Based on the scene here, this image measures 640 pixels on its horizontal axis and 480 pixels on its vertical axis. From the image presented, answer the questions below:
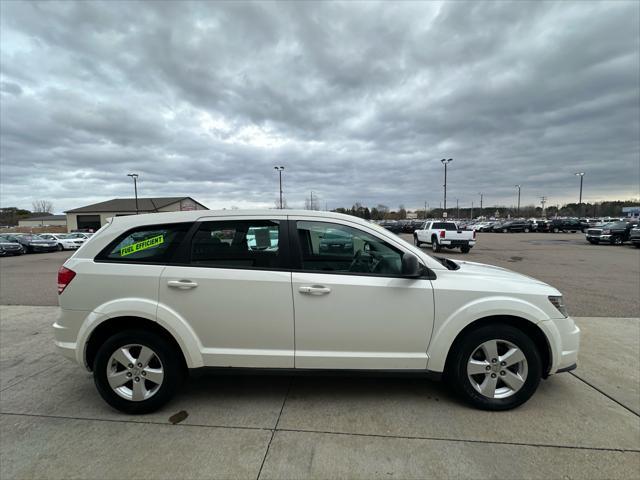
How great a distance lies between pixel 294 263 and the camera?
2.85 metres

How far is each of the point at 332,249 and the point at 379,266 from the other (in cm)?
54

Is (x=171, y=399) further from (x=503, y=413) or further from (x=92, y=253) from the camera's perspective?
(x=503, y=413)

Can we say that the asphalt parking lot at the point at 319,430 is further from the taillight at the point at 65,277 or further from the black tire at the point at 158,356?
the taillight at the point at 65,277

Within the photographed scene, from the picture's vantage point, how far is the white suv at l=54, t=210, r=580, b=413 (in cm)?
277

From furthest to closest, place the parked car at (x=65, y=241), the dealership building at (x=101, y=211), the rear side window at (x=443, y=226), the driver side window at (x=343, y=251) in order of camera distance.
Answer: the dealership building at (x=101, y=211)
the parked car at (x=65, y=241)
the rear side window at (x=443, y=226)
the driver side window at (x=343, y=251)

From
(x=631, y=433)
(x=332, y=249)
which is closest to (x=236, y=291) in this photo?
(x=332, y=249)

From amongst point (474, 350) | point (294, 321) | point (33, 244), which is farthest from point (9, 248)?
point (474, 350)

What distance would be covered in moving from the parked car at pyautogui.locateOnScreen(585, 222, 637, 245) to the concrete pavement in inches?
1030

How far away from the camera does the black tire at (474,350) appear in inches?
110

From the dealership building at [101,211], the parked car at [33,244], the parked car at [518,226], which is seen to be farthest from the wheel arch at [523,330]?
the dealership building at [101,211]

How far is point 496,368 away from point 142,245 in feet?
10.9

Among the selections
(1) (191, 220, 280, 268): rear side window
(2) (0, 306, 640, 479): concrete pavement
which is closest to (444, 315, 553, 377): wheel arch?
(2) (0, 306, 640, 479): concrete pavement

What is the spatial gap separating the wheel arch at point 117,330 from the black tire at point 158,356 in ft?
0.19

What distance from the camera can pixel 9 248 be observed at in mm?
22234
